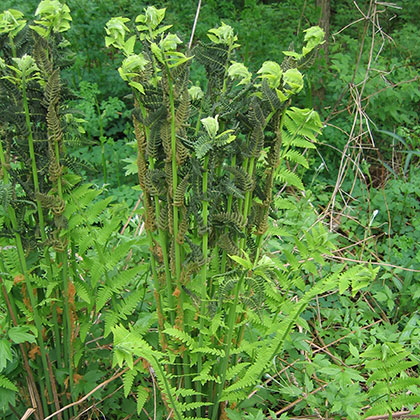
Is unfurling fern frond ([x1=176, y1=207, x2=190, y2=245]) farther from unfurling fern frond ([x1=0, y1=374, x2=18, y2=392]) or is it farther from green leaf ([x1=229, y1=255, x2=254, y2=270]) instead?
unfurling fern frond ([x1=0, y1=374, x2=18, y2=392])

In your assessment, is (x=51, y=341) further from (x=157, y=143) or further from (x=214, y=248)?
(x=157, y=143)

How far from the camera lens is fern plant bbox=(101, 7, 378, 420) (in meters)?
1.36

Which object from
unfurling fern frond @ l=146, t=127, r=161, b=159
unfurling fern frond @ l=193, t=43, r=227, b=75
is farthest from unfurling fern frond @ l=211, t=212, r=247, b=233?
unfurling fern frond @ l=193, t=43, r=227, b=75

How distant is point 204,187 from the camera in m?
1.39

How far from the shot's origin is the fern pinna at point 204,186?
1.36m

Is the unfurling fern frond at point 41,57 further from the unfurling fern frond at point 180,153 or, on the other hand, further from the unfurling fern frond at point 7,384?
the unfurling fern frond at point 7,384

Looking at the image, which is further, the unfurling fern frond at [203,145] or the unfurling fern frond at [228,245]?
the unfurling fern frond at [228,245]

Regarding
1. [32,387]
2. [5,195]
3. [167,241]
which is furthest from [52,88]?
[32,387]

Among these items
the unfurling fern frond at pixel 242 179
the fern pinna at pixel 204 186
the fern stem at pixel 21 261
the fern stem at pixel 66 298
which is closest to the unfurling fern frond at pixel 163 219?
the fern pinna at pixel 204 186

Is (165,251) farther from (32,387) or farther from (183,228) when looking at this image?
(32,387)

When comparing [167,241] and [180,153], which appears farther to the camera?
[167,241]

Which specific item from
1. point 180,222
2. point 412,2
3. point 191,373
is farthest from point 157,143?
point 412,2

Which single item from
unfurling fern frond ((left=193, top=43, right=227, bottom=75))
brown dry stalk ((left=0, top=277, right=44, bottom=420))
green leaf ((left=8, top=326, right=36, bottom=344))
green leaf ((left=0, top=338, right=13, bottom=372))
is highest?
unfurling fern frond ((left=193, top=43, right=227, bottom=75))

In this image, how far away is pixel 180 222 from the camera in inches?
56.6
